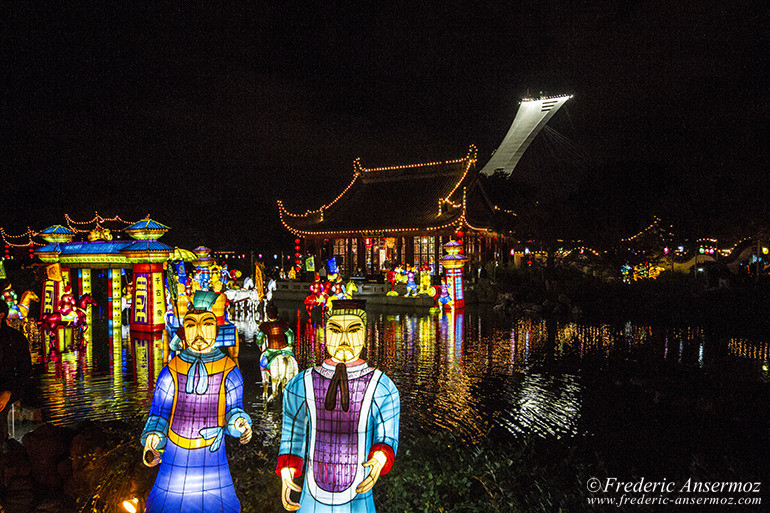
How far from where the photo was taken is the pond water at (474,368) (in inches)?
290

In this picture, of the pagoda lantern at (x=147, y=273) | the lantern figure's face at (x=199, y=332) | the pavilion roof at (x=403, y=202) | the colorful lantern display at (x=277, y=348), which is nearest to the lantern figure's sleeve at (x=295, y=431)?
the lantern figure's face at (x=199, y=332)

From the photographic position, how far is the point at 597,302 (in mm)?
19438

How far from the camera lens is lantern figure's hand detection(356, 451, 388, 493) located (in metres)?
3.03

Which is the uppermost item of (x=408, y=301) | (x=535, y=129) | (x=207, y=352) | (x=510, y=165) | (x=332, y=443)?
(x=535, y=129)

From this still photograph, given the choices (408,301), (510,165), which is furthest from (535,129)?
(408,301)

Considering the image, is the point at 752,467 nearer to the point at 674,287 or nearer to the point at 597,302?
the point at 597,302

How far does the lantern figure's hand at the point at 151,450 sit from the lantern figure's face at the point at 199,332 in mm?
652

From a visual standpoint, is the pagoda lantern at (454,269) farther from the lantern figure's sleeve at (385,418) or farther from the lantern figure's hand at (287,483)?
the lantern figure's hand at (287,483)

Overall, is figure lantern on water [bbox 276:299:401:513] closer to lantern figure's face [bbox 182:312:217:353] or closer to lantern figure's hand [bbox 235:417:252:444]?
lantern figure's hand [bbox 235:417:252:444]

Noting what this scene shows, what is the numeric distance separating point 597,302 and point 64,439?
703 inches

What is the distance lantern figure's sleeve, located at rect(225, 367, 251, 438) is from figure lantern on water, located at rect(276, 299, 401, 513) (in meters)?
0.75

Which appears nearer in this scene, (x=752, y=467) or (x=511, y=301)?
(x=752, y=467)

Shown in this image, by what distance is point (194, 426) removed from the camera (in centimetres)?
369

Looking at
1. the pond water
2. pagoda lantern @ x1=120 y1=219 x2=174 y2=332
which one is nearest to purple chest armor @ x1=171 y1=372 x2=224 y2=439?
the pond water
